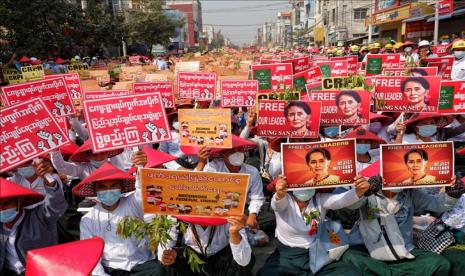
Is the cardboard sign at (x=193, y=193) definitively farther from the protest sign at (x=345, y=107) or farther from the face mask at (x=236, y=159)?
the protest sign at (x=345, y=107)

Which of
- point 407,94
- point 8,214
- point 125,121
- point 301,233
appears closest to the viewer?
point 8,214

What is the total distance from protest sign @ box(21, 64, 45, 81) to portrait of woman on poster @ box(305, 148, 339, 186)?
28.8ft

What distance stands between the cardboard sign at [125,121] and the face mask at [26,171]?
66 centimetres

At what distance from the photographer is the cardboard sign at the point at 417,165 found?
355cm

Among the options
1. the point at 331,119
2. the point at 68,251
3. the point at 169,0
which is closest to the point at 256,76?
the point at 331,119

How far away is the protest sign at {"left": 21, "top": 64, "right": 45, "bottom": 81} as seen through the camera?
10306mm

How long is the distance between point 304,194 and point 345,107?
7.56 feet

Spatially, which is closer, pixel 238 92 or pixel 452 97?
pixel 452 97

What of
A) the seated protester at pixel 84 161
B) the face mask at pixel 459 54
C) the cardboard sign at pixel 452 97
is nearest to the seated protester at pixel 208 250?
the seated protester at pixel 84 161

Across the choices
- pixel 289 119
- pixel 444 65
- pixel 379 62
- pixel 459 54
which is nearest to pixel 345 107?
pixel 289 119

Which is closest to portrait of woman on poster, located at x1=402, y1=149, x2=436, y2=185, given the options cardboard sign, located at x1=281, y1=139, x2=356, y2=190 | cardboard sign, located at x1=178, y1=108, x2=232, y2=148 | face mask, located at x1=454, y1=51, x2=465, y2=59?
cardboard sign, located at x1=281, y1=139, x2=356, y2=190

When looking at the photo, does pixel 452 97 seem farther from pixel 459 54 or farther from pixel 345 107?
pixel 459 54

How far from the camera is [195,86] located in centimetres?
835

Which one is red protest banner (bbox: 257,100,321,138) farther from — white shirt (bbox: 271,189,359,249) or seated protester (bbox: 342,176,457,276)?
seated protester (bbox: 342,176,457,276)
